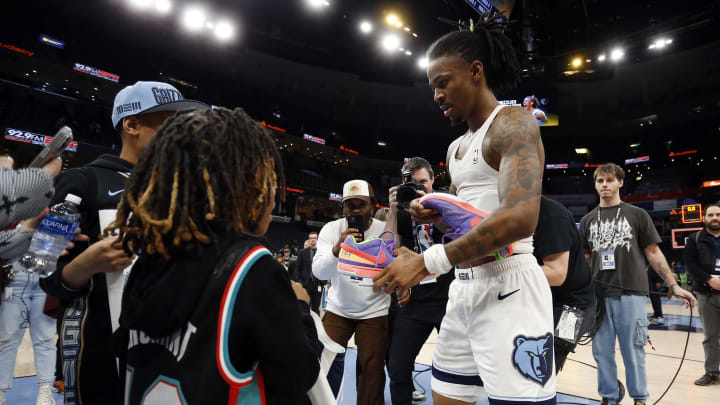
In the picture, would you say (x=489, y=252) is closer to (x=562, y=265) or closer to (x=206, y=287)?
(x=206, y=287)

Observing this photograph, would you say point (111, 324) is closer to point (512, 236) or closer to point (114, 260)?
point (114, 260)

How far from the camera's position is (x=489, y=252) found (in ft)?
4.50

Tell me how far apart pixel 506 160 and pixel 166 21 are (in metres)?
19.4

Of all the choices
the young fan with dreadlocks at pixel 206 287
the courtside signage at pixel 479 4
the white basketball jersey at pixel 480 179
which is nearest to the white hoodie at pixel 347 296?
the white basketball jersey at pixel 480 179

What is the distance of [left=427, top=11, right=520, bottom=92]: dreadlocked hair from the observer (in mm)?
1794

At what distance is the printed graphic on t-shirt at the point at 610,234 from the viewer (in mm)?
3697

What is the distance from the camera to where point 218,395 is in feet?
2.75

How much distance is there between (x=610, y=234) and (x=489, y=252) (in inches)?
123

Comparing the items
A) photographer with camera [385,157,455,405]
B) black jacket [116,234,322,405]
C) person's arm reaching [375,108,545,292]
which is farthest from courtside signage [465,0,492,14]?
black jacket [116,234,322,405]

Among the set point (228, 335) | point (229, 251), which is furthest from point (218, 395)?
point (229, 251)

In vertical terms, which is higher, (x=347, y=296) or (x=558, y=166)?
(x=558, y=166)

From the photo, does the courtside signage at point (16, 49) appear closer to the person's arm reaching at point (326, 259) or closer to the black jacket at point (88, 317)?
the person's arm reaching at point (326, 259)

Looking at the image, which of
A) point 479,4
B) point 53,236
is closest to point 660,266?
point 53,236

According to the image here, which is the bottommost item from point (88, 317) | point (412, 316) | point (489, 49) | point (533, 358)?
point (412, 316)
